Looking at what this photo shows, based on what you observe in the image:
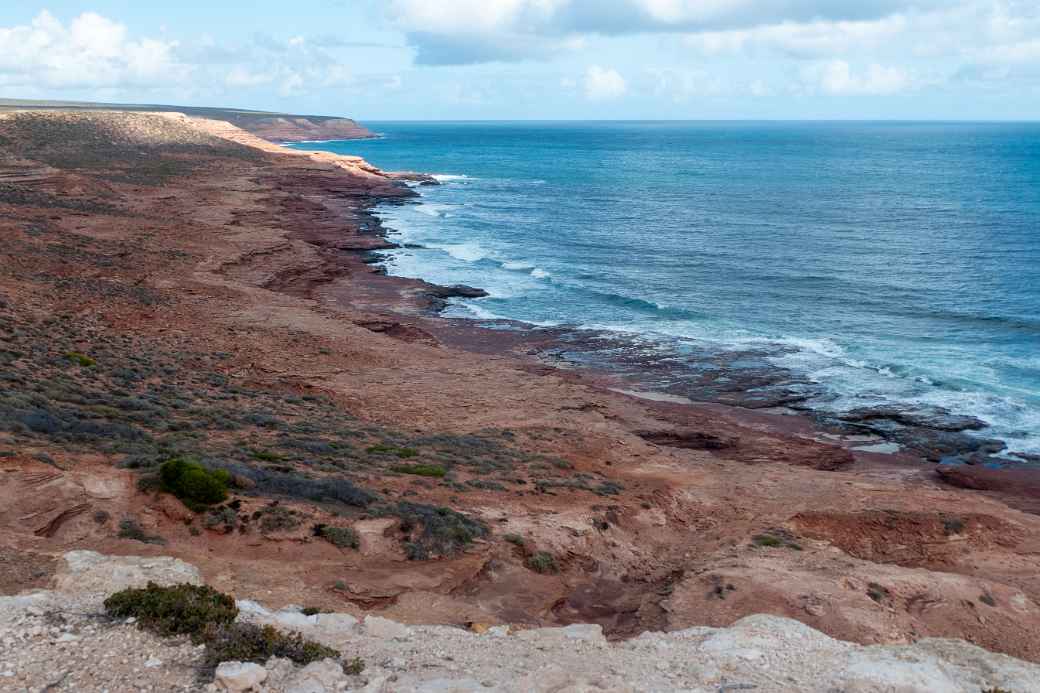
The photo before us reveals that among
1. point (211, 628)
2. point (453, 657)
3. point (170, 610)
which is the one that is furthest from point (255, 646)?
point (453, 657)

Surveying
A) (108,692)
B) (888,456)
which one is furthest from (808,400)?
(108,692)

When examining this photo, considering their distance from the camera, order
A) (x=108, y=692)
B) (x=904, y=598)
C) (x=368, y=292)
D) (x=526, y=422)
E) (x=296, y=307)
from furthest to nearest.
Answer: (x=368, y=292), (x=296, y=307), (x=526, y=422), (x=904, y=598), (x=108, y=692)

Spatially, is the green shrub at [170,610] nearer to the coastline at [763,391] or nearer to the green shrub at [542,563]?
the green shrub at [542,563]

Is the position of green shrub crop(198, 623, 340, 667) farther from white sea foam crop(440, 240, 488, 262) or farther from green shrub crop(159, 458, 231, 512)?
white sea foam crop(440, 240, 488, 262)

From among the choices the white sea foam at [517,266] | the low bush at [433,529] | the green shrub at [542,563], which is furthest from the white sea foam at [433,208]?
the green shrub at [542,563]

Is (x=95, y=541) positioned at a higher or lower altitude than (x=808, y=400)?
higher

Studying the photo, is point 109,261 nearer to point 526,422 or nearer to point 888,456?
point 526,422

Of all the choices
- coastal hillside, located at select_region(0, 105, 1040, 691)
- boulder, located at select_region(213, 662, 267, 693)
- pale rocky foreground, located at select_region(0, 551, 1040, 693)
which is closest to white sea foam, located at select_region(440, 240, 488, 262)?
coastal hillside, located at select_region(0, 105, 1040, 691)
